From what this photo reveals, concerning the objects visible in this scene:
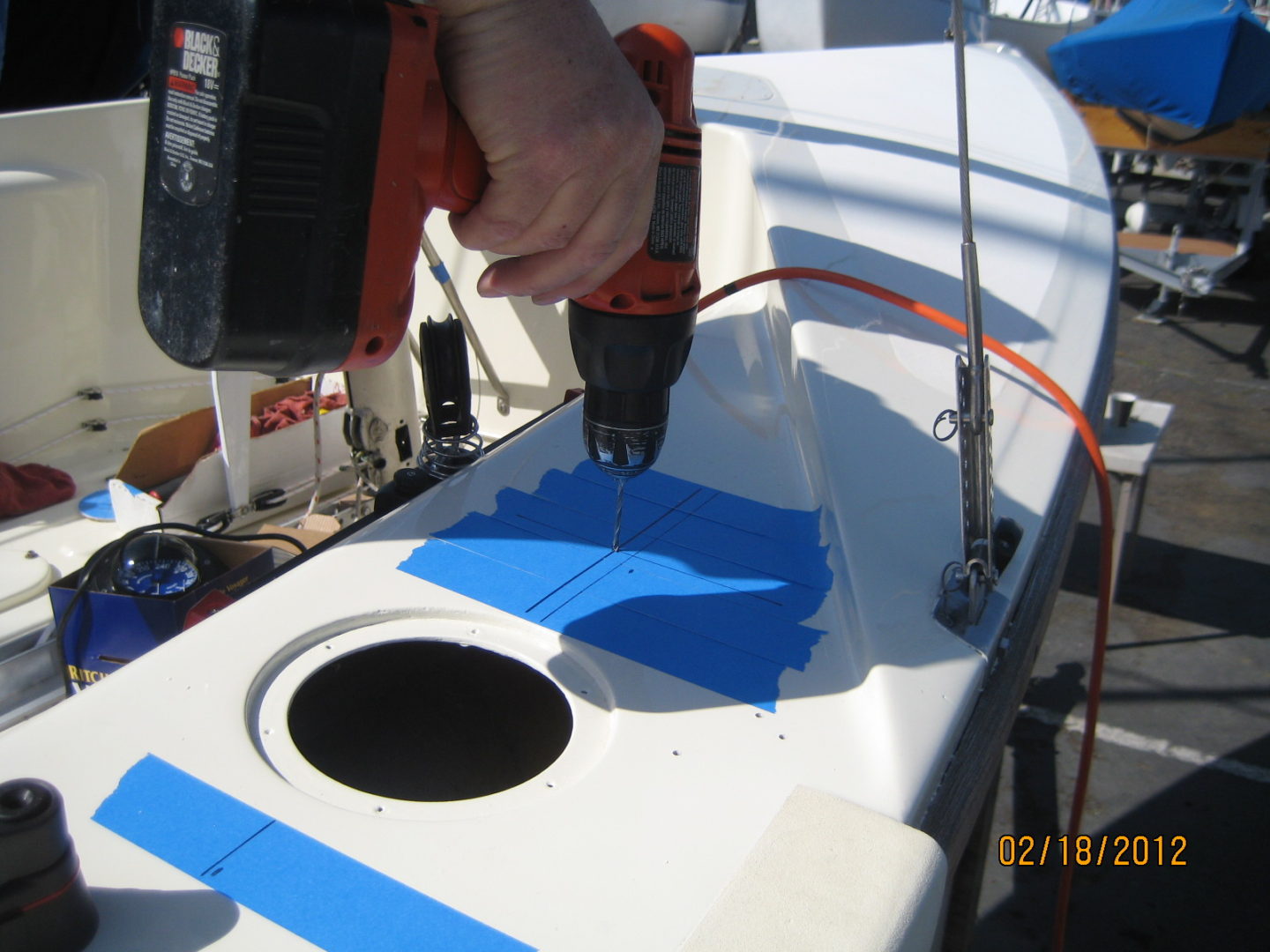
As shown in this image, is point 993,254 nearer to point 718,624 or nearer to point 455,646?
point 718,624

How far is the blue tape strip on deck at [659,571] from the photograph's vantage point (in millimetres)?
894

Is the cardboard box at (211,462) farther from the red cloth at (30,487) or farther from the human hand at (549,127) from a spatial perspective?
the human hand at (549,127)

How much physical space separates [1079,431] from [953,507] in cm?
22

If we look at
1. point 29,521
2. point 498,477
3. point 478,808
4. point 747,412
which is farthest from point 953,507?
point 29,521

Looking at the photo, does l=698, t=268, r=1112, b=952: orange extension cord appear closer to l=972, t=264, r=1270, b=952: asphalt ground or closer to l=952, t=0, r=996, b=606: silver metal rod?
l=952, t=0, r=996, b=606: silver metal rod

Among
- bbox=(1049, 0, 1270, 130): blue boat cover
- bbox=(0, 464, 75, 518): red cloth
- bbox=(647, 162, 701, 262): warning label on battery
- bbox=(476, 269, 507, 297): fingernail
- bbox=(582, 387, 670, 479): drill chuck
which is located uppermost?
Result: bbox=(1049, 0, 1270, 130): blue boat cover

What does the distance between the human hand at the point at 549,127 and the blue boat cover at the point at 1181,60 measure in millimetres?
4958

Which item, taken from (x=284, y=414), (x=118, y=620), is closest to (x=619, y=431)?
(x=118, y=620)

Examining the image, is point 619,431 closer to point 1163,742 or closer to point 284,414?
point 284,414

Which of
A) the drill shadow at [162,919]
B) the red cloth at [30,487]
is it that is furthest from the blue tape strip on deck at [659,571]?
the red cloth at [30,487]

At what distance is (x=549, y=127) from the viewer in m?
0.71

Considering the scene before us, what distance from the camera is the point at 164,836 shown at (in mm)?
682

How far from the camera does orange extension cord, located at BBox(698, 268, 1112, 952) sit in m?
1.15
